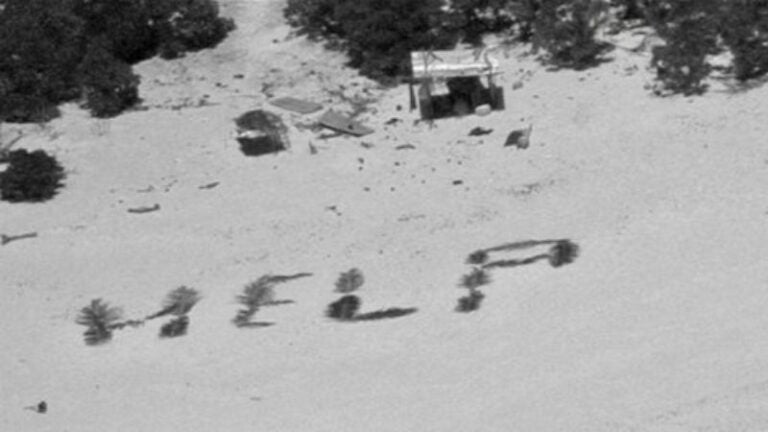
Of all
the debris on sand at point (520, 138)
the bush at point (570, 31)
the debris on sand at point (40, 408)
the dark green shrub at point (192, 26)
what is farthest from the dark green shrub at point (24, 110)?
the debris on sand at point (40, 408)

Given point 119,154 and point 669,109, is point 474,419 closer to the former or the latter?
point 669,109

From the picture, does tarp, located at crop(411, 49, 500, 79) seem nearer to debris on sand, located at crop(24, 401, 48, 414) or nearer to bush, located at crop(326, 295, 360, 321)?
bush, located at crop(326, 295, 360, 321)

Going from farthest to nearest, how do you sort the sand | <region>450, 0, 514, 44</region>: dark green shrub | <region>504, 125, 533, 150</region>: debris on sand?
<region>450, 0, 514, 44</region>: dark green shrub < <region>504, 125, 533, 150</region>: debris on sand < the sand

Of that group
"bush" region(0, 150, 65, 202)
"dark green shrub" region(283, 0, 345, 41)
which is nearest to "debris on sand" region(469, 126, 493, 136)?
"dark green shrub" region(283, 0, 345, 41)

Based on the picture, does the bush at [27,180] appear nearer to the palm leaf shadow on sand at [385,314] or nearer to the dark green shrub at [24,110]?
the dark green shrub at [24,110]

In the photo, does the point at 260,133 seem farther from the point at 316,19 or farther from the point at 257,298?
the point at 257,298

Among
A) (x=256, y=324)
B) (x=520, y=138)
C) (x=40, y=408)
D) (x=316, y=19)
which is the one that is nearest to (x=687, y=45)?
(x=520, y=138)
